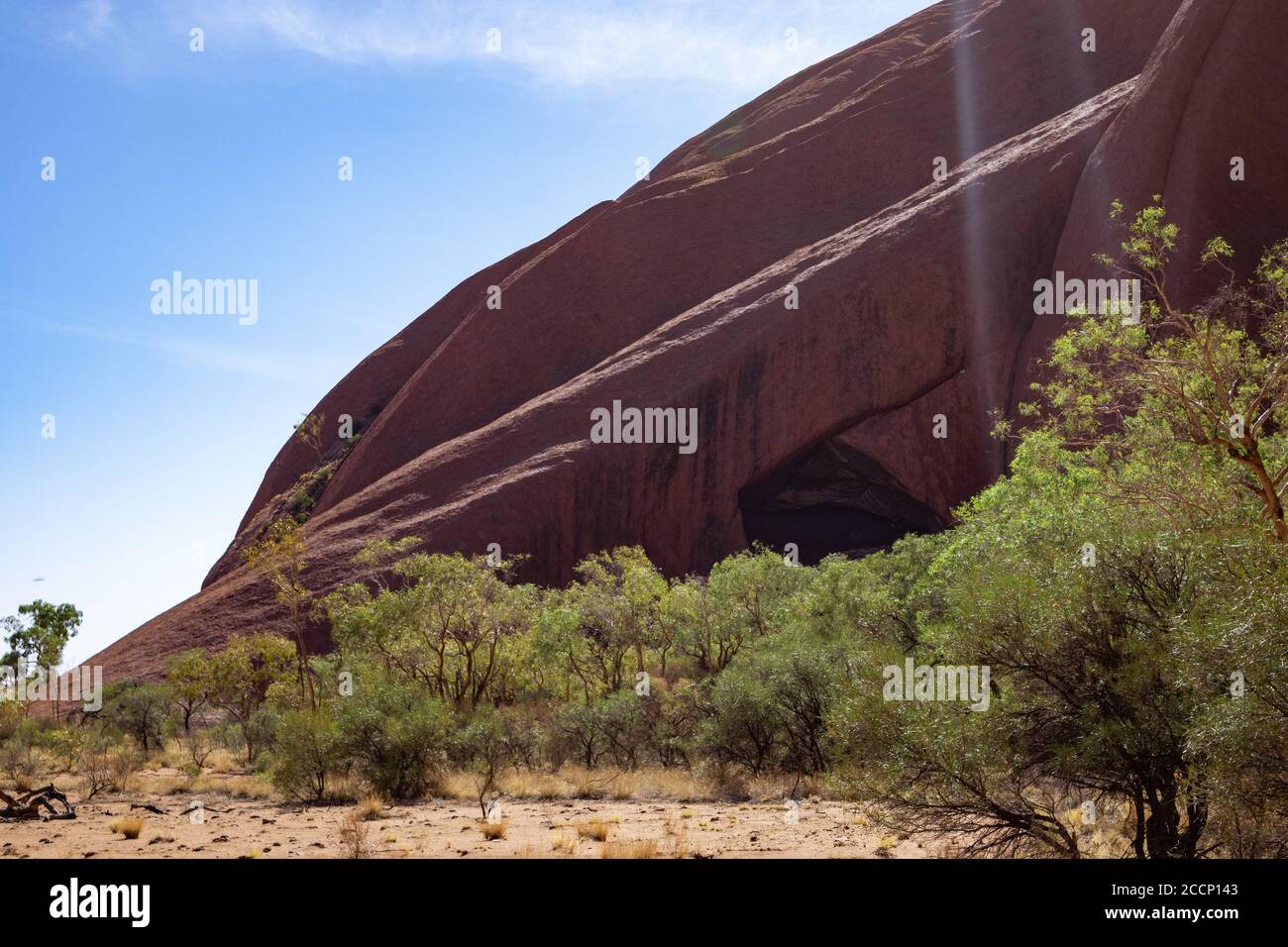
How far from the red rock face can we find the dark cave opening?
0.14 m

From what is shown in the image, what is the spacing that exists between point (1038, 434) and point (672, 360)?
86.0ft

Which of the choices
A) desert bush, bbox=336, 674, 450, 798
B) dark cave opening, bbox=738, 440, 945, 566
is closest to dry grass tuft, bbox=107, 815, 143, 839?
desert bush, bbox=336, 674, 450, 798

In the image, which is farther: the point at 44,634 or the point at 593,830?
the point at 44,634

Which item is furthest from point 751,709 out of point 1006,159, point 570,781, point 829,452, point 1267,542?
point 1006,159

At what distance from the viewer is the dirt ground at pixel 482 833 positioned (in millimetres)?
9625

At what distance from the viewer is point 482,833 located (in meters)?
11.1

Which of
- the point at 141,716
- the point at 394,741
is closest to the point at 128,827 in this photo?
the point at 394,741

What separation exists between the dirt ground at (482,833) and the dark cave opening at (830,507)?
2711cm

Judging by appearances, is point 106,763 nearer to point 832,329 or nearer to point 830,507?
point 832,329

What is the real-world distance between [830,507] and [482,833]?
1348 inches

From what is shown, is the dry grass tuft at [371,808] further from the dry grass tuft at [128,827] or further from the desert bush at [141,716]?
the desert bush at [141,716]

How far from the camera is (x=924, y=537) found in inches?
860
